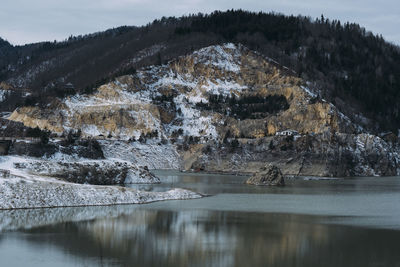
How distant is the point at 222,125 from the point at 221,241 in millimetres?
136564

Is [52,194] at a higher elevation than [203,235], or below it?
higher

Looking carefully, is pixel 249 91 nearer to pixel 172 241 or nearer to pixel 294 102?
pixel 294 102

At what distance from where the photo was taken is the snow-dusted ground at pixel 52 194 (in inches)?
2045

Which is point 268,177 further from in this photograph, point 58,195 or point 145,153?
point 145,153

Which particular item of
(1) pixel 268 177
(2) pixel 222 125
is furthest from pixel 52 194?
(2) pixel 222 125

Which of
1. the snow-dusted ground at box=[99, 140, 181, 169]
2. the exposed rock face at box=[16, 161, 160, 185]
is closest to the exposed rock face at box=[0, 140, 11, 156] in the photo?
the exposed rock face at box=[16, 161, 160, 185]

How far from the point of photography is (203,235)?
40.3 meters

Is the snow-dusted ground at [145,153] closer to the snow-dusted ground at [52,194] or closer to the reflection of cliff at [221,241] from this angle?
the snow-dusted ground at [52,194]

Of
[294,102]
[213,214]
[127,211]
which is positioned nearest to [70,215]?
[127,211]

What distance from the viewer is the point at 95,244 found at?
36438 mm

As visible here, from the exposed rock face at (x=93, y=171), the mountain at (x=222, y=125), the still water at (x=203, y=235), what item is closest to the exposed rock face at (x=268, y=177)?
the exposed rock face at (x=93, y=171)

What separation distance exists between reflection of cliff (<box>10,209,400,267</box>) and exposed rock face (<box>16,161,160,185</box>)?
22391 millimetres

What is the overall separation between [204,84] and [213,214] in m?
145

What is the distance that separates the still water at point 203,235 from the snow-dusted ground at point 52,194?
1827 millimetres
